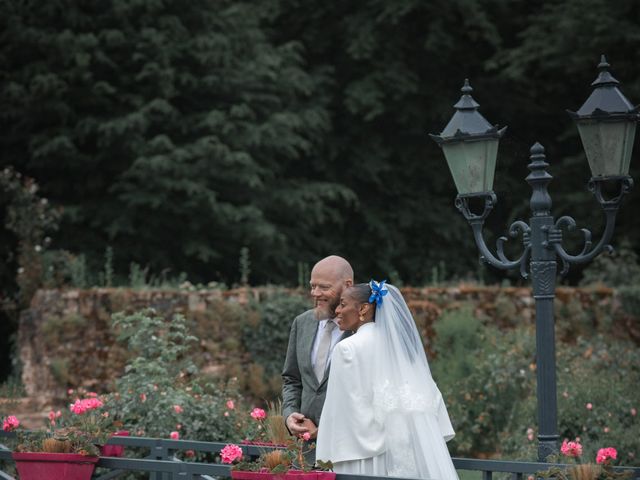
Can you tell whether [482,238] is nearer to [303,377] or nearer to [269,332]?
[303,377]

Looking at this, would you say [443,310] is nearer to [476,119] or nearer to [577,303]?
[577,303]

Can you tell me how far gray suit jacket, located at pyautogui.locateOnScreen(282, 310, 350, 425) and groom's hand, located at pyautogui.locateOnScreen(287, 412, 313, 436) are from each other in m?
0.10

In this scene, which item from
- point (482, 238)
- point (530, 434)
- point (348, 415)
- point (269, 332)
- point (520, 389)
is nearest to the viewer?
point (348, 415)

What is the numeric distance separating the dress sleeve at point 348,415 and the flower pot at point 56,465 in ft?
3.86

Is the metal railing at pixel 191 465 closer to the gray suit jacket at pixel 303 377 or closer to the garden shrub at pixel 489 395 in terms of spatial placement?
the gray suit jacket at pixel 303 377

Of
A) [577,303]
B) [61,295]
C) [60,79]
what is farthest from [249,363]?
[60,79]

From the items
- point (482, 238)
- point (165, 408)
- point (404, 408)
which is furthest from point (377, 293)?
point (165, 408)

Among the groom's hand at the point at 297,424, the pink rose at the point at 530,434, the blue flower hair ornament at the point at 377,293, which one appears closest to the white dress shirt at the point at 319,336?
the groom's hand at the point at 297,424

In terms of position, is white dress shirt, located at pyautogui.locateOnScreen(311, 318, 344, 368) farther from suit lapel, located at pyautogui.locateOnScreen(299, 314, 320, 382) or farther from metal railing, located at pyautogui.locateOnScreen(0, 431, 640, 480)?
metal railing, located at pyautogui.locateOnScreen(0, 431, 640, 480)

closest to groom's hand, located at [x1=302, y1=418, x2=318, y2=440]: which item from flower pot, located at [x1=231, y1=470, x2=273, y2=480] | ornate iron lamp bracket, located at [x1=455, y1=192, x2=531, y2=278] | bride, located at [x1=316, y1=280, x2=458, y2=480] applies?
bride, located at [x1=316, y1=280, x2=458, y2=480]

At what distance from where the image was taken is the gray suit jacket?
5.57 m

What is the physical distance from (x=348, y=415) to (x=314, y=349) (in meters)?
0.82

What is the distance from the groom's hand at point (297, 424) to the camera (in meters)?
5.41

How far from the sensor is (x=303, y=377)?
5.66 metres
